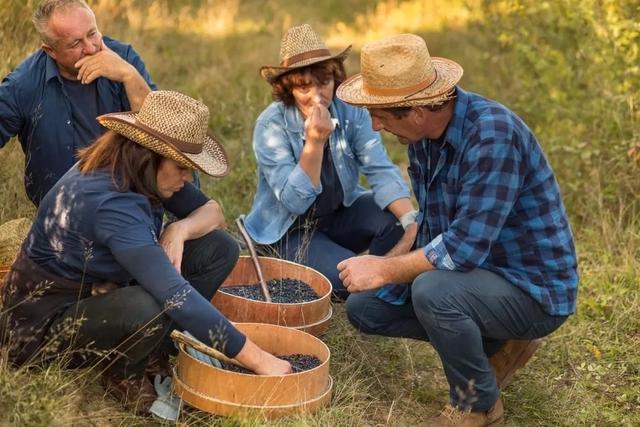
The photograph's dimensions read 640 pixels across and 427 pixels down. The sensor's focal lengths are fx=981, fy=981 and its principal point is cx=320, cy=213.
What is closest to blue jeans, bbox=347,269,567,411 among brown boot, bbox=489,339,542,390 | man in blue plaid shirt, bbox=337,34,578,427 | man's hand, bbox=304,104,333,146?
man in blue plaid shirt, bbox=337,34,578,427

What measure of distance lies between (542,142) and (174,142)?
14.4 feet

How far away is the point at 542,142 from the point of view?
24.8ft

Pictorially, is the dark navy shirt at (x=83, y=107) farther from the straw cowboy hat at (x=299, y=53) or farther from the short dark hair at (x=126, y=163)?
the short dark hair at (x=126, y=163)

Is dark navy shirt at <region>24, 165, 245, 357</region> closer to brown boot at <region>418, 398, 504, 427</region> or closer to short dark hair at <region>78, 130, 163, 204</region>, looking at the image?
short dark hair at <region>78, 130, 163, 204</region>

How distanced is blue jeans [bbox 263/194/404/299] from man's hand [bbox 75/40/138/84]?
1.32 m

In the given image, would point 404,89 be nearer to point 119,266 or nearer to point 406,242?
point 406,242

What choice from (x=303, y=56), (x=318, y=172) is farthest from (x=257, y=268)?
(x=303, y=56)

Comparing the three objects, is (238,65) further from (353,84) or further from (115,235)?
(115,235)

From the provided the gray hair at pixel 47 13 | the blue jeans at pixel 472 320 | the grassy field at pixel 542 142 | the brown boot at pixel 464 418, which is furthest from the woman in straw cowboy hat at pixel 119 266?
the gray hair at pixel 47 13

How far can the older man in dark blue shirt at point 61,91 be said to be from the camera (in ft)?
16.1

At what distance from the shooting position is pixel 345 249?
5.69m

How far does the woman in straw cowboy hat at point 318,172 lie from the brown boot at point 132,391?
1.60m

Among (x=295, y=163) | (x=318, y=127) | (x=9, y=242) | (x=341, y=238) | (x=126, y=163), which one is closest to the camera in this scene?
(x=126, y=163)

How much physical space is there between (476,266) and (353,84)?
102cm
